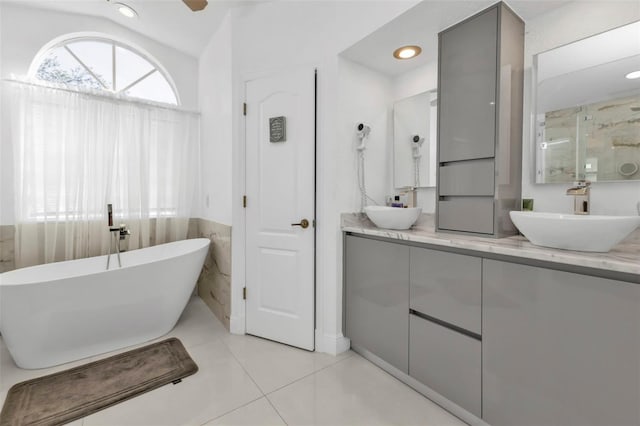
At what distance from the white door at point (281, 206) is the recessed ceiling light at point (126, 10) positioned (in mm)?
1445

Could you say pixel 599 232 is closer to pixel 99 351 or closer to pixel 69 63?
pixel 99 351

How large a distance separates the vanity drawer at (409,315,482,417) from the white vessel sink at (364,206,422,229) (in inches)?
23.0

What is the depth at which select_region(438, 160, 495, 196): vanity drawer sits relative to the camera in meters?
1.49

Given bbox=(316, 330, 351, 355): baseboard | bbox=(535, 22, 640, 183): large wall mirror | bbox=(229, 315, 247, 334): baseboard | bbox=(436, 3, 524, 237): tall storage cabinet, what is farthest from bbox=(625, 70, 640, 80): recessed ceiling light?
bbox=(229, 315, 247, 334): baseboard

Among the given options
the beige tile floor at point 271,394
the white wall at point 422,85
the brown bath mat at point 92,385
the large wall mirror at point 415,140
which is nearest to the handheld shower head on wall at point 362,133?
the large wall mirror at point 415,140

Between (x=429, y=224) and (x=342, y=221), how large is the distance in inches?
26.5

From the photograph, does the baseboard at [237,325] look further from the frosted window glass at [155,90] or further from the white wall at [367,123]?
the frosted window glass at [155,90]

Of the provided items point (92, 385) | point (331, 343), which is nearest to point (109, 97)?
point (92, 385)

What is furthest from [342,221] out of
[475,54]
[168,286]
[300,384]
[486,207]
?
[168,286]

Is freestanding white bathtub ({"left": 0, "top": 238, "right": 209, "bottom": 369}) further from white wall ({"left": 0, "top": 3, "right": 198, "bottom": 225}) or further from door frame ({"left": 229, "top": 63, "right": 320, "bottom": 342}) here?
white wall ({"left": 0, "top": 3, "right": 198, "bottom": 225})

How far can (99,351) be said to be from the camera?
2.04m

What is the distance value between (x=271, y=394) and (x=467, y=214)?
1.60 meters

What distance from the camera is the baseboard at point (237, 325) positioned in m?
2.35

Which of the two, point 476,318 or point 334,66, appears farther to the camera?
point 334,66
